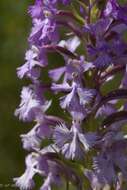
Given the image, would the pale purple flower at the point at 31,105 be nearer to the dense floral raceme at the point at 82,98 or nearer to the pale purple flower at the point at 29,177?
the dense floral raceme at the point at 82,98

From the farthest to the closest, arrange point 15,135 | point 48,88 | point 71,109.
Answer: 1. point 15,135
2. point 48,88
3. point 71,109

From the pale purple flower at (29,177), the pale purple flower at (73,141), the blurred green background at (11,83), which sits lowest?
the blurred green background at (11,83)

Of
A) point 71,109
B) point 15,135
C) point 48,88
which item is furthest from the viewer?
point 15,135

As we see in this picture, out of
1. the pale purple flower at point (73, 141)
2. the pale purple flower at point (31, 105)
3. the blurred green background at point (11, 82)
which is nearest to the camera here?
the pale purple flower at point (73, 141)

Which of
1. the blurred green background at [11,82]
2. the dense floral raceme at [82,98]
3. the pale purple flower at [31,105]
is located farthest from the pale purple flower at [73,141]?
the blurred green background at [11,82]

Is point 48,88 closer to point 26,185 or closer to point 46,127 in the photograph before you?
point 46,127

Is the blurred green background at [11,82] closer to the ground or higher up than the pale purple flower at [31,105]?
Answer: closer to the ground

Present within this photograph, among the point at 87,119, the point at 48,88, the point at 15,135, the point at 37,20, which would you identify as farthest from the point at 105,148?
the point at 15,135

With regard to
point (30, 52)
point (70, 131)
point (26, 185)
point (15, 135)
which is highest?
point (30, 52)
